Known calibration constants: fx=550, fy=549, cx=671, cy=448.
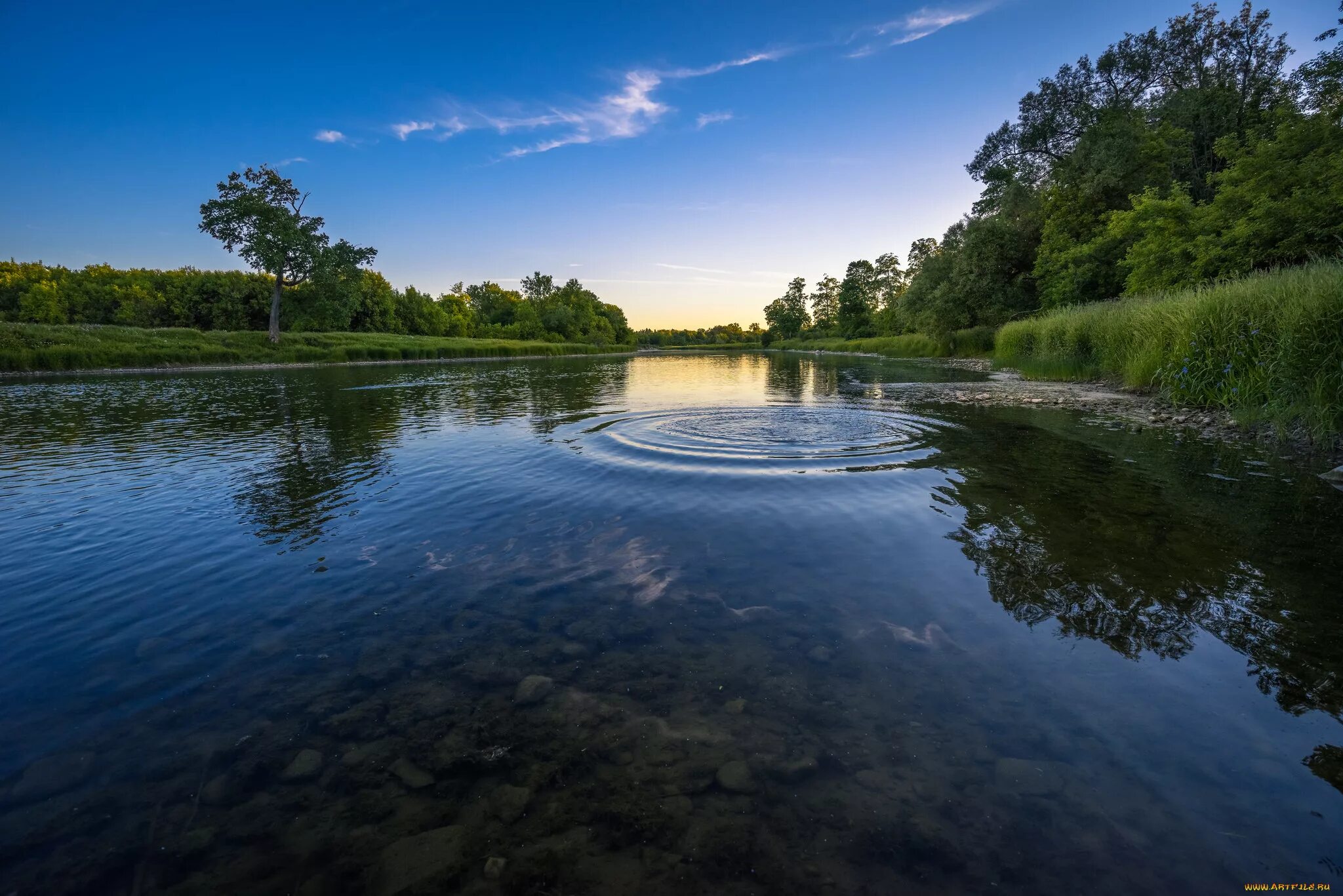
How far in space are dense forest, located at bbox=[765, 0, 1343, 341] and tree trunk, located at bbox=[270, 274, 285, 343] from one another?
68076 mm

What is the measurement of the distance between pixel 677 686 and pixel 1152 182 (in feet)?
189

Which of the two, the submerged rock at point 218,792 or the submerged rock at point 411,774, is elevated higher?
the submerged rock at point 411,774

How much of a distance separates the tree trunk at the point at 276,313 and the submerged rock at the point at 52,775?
6584cm

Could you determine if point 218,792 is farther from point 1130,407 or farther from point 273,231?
point 273,231

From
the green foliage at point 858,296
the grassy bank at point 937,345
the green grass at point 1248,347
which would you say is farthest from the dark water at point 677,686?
the green foliage at point 858,296

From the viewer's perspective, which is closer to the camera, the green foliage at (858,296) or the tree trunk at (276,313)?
the tree trunk at (276,313)

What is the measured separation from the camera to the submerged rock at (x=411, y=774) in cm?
317

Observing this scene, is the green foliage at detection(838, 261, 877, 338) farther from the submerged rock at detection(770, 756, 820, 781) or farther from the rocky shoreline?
the submerged rock at detection(770, 756, 820, 781)

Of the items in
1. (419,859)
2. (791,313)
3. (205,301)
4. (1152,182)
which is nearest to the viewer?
(419,859)

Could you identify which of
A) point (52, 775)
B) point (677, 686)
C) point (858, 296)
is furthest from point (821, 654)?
point (858, 296)

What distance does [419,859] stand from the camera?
2.70 meters

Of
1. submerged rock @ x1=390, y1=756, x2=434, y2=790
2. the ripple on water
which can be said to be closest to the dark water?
submerged rock @ x1=390, y1=756, x2=434, y2=790

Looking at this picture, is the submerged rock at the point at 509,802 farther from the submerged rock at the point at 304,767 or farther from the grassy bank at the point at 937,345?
the grassy bank at the point at 937,345

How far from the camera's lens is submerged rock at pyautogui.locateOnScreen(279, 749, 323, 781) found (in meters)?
3.24
